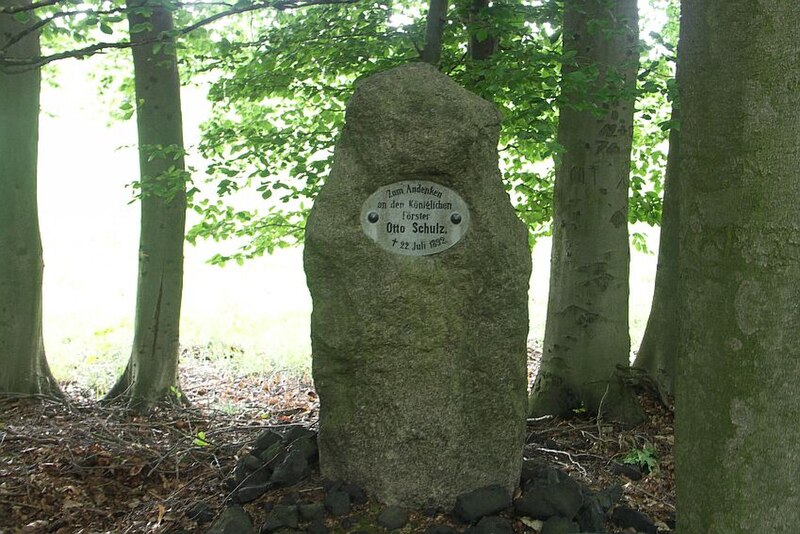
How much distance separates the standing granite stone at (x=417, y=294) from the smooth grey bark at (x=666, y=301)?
125 inches

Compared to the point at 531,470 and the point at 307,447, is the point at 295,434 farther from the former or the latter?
the point at 531,470

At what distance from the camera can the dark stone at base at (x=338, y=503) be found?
4141 mm

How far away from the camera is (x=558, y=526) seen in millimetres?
4004

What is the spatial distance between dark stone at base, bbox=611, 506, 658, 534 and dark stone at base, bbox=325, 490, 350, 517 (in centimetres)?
152

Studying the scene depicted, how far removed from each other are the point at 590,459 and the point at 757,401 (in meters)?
3.39

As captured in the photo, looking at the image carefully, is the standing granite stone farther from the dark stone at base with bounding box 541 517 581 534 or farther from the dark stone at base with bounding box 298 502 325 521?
the dark stone at base with bounding box 541 517 581 534

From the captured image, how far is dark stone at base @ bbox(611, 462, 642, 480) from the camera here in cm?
539

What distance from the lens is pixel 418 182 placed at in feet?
14.0

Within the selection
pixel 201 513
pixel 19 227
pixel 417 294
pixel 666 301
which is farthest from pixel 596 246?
pixel 19 227

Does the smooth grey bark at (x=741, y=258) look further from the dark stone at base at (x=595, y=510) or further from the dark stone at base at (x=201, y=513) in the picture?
the dark stone at base at (x=201, y=513)

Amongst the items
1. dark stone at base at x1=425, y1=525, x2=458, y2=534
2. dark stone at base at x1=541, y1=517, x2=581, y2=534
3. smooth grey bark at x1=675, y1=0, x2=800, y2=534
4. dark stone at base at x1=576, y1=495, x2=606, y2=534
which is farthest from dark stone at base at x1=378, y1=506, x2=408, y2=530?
smooth grey bark at x1=675, y1=0, x2=800, y2=534

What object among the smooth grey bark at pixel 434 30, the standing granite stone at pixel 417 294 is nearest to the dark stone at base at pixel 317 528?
the standing granite stone at pixel 417 294

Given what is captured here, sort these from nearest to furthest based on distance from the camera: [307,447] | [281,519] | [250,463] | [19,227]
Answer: [281,519], [307,447], [250,463], [19,227]

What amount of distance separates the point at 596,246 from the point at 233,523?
149 inches
